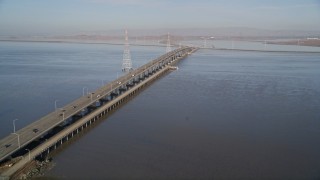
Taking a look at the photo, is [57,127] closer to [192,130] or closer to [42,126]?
[42,126]

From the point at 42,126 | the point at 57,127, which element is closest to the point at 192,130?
the point at 57,127

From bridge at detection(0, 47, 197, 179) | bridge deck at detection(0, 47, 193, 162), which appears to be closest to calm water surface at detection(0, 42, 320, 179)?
bridge at detection(0, 47, 197, 179)

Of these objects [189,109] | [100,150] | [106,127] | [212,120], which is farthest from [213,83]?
[100,150]

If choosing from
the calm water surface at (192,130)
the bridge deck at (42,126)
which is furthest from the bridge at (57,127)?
the calm water surface at (192,130)

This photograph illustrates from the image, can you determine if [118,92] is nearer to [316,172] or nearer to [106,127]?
[106,127]

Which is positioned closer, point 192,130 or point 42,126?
point 42,126

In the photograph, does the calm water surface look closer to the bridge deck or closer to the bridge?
the bridge

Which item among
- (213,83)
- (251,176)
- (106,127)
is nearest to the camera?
(251,176)

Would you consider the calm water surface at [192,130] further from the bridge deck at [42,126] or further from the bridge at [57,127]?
the bridge deck at [42,126]
